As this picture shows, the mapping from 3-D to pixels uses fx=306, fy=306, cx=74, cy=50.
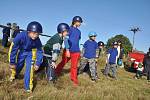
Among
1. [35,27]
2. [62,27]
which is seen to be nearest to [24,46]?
[35,27]

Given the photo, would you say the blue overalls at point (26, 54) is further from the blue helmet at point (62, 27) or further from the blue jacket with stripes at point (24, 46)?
the blue helmet at point (62, 27)

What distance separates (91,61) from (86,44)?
809mm

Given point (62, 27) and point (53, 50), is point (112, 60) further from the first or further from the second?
point (53, 50)

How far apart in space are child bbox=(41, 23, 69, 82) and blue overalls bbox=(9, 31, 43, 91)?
85 cm

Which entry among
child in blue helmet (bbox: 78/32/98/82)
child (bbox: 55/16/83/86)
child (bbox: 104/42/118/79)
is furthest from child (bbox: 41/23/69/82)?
child (bbox: 104/42/118/79)

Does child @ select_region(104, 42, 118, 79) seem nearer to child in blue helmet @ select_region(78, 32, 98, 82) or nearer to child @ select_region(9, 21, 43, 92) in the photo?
child in blue helmet @ select_region(78, 32, 98, 82)

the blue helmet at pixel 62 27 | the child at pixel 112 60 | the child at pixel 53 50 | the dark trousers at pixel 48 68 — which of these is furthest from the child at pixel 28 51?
the child at pixel 112 60

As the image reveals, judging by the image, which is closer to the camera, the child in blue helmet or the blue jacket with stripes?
the blue jacket with stripes

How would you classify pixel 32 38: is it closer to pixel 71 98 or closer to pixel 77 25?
pixel 71 98

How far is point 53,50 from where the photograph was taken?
8.20m

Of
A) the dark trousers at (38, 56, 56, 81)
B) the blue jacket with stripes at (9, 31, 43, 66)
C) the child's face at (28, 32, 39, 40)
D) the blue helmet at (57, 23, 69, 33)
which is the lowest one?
the dark trousers at (38, 56, 56, 81)

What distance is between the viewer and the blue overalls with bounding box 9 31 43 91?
6.87m

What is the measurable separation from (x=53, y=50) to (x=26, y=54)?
103 cm

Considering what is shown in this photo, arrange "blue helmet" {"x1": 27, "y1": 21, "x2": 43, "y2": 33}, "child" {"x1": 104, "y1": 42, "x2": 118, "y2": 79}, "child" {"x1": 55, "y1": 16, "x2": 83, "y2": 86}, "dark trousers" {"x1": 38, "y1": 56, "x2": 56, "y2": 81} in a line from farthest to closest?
"child" {"x1": 104, "y1": 42, "x2": 118, "y2": 79}
"child" {"x1": 55, "y1": 16, "x2": 83, "y2": 86}
"dark trousers" {"x1": 38, "y1": 56, "x2": 56, "y2": 81}
"blue helmet" {"x1": 27, "y1": 21, "x2": 43, "y2": 33}
